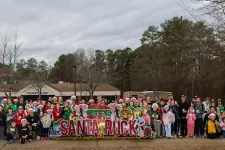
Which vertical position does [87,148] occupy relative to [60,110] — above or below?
below

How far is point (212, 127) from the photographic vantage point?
1265 cm

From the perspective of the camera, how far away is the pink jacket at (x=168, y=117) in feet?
42.7

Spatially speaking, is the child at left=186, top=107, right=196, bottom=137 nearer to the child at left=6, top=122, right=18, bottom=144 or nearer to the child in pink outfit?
the child in pink outfit

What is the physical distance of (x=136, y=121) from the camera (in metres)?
12.9

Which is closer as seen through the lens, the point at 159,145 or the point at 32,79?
the point at 159,145

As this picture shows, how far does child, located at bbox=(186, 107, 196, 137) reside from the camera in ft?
43.1

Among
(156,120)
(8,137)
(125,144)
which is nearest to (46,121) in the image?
(8,137)

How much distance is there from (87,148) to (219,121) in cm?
580

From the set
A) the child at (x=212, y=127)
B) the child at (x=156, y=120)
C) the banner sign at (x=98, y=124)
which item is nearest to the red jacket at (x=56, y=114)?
the banner sign at (x=98, y=124)

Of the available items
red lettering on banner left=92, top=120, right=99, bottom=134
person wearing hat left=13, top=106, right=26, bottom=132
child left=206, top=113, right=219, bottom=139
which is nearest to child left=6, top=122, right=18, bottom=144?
person wearing hat left=13, top=106, right=26, bottom=132

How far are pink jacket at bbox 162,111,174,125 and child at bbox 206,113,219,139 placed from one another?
1.42m

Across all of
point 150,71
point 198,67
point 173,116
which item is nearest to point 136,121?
point 173,116

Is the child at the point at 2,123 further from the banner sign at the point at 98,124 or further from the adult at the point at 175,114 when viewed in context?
the adult at the point at 175,114

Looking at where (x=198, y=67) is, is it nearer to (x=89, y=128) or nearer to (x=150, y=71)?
(x=150, y=71)
